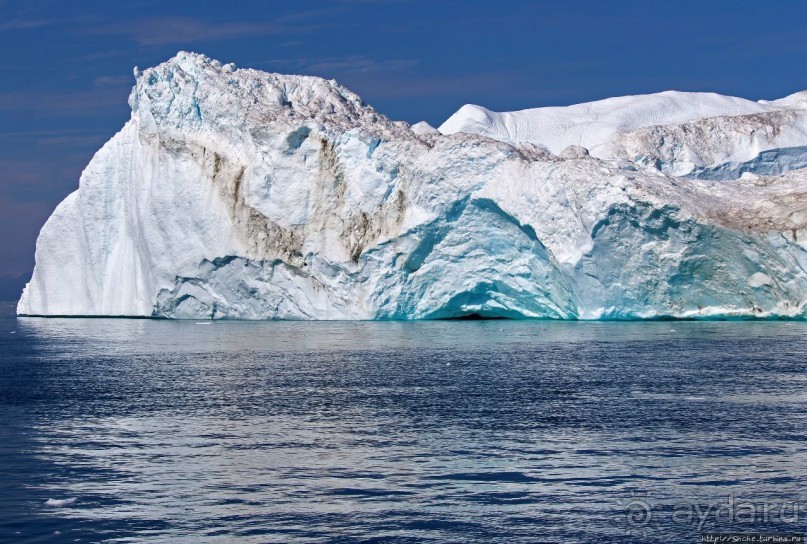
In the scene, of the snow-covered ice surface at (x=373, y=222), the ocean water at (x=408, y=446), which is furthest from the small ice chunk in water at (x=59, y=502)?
the snow-covered ice surface at (x=373, y=222)

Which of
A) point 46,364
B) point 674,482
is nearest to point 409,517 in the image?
point 674,482

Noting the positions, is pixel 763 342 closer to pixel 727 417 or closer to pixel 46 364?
pixel 727 417

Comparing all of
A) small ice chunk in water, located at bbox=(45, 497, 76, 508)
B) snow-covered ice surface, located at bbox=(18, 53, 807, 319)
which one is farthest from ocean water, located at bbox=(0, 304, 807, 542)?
snow-covered ice surface, located at bbox=(18, 53, 807, 319)

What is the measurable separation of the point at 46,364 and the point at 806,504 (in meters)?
16.1

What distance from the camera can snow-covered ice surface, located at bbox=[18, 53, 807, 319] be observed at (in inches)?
1070

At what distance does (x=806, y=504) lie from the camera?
7949mm

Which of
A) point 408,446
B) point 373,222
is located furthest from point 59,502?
point 373,222

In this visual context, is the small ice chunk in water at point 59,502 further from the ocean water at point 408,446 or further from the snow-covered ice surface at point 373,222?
the snow-covered ice surface at point 373,222

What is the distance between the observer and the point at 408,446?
1059cm

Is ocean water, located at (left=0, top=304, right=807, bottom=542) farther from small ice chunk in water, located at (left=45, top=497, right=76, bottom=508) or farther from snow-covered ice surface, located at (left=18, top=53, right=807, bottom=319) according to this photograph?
snow-covered ice surface, located at (left=18, top=53, right=807, bottom=319)

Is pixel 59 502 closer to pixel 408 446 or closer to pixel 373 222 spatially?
pixel 408 446

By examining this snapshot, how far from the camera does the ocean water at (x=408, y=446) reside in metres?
7.74

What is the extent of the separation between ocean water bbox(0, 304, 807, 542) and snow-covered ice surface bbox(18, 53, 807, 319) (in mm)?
6509

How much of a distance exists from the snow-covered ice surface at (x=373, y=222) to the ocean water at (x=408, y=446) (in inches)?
256
